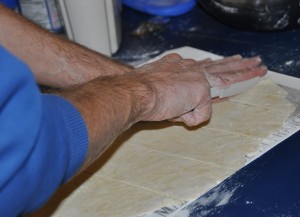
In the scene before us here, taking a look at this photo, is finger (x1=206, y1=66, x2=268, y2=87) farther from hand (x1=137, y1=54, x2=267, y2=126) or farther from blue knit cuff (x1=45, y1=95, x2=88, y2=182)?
blue knit cuff (x1=45, y1=95, x2=88, y2=182)

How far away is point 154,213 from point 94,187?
0.17 m

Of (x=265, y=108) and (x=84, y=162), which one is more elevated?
(x=84, y=162)

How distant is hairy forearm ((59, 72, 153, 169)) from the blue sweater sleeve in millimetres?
29

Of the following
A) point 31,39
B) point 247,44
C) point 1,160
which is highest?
point 1,160

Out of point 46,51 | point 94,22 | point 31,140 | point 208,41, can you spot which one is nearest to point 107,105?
point 31,140

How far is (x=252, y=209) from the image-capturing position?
3.67 ft

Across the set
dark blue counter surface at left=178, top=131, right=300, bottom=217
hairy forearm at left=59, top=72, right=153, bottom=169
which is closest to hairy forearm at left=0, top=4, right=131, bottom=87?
hairy forearm at left=59, top=72, right=153, bottom=169

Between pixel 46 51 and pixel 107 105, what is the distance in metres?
0.47

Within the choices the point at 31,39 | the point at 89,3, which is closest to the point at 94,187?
the point at 31,39

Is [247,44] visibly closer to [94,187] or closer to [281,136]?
[281,136]

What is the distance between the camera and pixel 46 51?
1.39 m

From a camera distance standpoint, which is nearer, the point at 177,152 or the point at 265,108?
the point at 177,152

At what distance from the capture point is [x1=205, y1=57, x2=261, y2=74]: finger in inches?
55.3

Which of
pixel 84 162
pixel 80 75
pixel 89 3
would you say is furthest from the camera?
pixel 89 3
